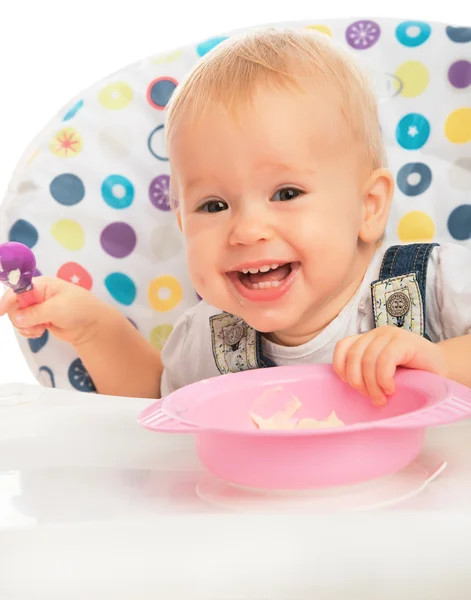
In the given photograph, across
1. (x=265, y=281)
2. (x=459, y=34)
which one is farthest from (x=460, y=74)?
(x=265, y=281)

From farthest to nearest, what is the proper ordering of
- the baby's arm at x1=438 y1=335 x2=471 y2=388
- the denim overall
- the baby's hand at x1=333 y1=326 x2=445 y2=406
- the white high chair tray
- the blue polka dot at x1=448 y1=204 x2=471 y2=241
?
the blue polka dot at x1=448 y1=204 x2=471 y2=241 < the denim overall < the baby's arm at x1=438 y1=335 x2=471 y2=388 < the baby's hand at x1=333 y1=326 x2=445 y2=406 < the white high chair tray

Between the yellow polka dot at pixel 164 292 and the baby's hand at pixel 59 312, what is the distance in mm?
63

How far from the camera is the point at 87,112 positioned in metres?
1.10

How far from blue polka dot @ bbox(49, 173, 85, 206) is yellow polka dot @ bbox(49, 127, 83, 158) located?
3cm

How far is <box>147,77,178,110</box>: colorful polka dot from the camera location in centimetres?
110

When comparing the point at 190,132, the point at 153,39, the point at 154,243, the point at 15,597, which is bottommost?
the point at 15,597

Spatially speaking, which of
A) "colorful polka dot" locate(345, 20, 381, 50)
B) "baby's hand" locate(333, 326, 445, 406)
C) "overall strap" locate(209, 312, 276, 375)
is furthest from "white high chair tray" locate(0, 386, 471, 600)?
"colorful polka dot" locate(345, 20, 381, 50)

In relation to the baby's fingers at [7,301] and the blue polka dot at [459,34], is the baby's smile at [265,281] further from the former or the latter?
the blue polka dot at [459,34]

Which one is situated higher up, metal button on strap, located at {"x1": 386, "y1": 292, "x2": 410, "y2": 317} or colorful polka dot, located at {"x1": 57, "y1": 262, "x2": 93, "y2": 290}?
colorful polka dot, located at {"x1": 57, "y1": 262, "x2": 93, "y2": 290}

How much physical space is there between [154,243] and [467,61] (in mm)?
469

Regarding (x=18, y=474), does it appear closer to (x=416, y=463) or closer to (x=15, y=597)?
(x=15, y=597)

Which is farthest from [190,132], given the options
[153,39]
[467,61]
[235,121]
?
[153,39]

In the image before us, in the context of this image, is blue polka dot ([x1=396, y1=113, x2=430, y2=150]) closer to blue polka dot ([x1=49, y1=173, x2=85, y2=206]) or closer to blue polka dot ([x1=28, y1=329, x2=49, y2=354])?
blue polka dot ([x1=49, y1=173, x2=85, y2=206])

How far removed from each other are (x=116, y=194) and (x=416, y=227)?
1.31 feet
